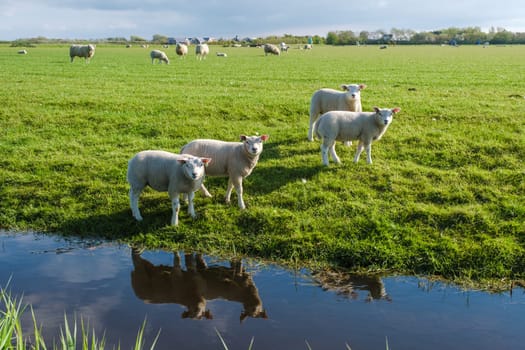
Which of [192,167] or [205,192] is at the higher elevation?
[192,167]

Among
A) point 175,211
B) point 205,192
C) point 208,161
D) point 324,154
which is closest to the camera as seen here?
point 208,161

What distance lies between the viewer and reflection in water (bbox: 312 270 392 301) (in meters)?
7.45

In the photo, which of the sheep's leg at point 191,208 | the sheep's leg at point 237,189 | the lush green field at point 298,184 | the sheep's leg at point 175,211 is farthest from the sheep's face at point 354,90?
the sheep's leg at point 175,211

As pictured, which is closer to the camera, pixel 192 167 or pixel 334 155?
pixel 192 167

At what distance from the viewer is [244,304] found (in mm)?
7066

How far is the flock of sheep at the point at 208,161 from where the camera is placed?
9266 mm

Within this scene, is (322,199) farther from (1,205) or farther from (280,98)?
(280,98)

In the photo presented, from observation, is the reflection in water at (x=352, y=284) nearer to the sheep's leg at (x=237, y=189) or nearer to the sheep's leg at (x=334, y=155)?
the sheep's leg at (x=237, y=189)

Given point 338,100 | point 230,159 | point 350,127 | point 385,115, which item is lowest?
point 230,159

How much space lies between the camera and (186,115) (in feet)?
53.7

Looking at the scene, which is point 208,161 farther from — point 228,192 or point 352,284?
point 352,284

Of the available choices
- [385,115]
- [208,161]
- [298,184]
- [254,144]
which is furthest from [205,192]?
[385,115]

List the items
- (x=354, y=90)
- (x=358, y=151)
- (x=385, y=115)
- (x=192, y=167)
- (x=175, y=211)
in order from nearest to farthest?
(x=192, y=167), (x=175, y=211), (x=385, y=115), (x=358, y=151), (x=354, y=90)

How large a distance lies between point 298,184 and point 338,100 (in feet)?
10.2
